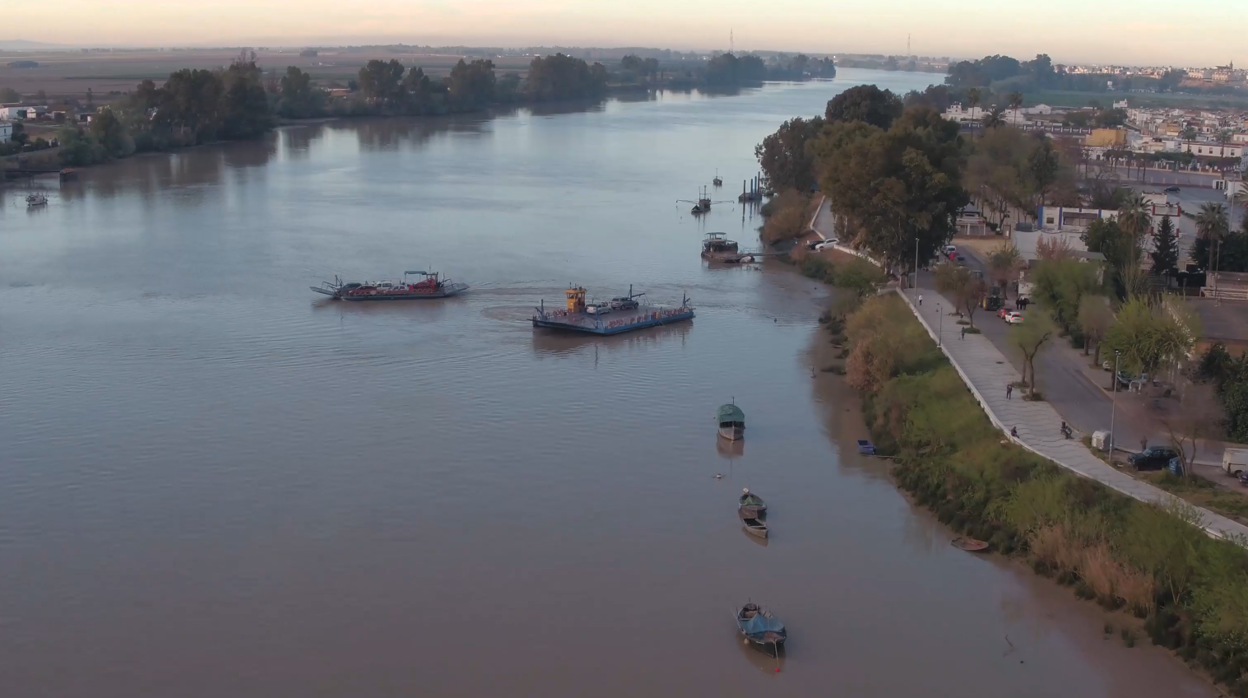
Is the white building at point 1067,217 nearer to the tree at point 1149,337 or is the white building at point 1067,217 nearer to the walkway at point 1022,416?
the walkway at point 1022,416

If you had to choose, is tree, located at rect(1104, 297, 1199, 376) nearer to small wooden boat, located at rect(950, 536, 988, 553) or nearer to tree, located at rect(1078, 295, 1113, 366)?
tree, located at rect(1078, 295, 1113, 366)

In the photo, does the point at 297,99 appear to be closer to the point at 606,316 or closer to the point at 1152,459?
the point at 606,316

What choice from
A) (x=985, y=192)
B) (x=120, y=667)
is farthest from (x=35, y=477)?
(x=985, y=192)

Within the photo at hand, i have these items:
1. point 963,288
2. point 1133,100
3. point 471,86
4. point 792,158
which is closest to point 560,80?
point 471,86

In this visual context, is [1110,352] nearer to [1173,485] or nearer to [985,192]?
[1173,485]

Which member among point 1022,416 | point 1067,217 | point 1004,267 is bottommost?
point 1022,416
